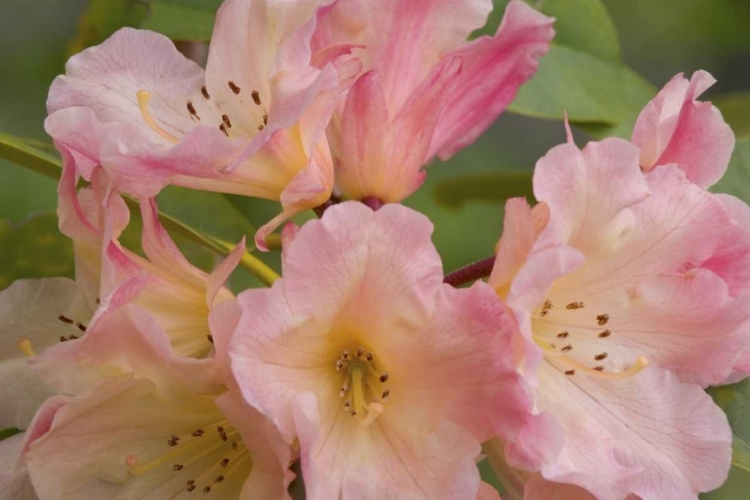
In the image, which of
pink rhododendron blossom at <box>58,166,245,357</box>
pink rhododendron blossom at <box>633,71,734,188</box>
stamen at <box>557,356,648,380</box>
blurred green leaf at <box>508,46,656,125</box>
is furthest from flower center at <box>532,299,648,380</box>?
blurred green leaf at <box>508,46,656,125</box>

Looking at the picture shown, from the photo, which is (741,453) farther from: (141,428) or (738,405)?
(141,428)

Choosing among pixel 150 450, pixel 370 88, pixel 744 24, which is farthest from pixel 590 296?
pixel 744 24

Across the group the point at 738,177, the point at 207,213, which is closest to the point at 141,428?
the point at 207,213

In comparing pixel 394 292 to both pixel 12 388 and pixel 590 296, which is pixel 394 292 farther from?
pixel 12 388

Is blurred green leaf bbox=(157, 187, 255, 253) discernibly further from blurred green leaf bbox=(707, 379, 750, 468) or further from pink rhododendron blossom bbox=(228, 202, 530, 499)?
blurred green leaf bbox=(707, 379, 750, 468)

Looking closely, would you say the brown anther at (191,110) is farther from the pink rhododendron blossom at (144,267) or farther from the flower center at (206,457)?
the flower center at (206,457)

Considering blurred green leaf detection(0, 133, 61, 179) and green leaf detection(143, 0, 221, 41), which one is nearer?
blurred green leaf detection(0, 133, 61, 179)

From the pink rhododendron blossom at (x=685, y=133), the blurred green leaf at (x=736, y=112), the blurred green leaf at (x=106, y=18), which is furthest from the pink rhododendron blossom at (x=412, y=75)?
the blurred green leaf at (x=736, y=112)
